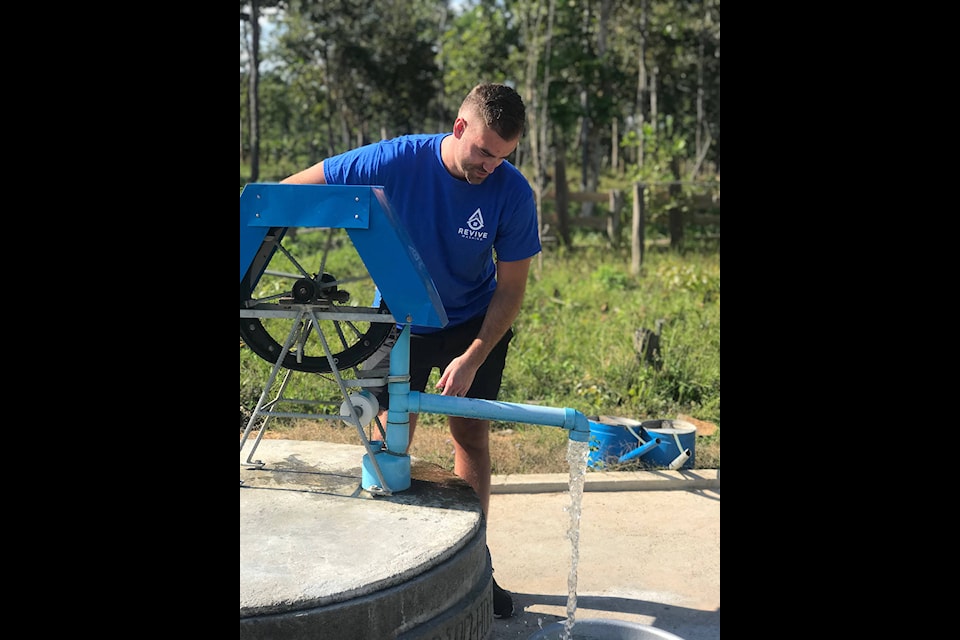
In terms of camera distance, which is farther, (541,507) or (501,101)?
(541,507)

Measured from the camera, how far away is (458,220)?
272cm

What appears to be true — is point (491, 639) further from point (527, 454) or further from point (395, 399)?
point (527, 454)

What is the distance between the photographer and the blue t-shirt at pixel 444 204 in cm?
271

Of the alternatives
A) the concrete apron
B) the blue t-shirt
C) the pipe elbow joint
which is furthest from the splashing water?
the blue t-shirt

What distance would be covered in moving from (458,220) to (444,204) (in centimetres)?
6

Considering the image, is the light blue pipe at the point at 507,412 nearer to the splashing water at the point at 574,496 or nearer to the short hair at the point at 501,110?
the splashing water at the point at 574,496

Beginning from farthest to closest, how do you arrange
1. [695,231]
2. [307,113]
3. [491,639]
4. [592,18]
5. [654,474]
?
[307,113] < [592,18] < [695,231] < [654,474] < [491,639]

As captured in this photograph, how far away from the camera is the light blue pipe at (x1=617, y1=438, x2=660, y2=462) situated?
391cm

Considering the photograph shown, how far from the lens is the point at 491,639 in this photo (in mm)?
2732

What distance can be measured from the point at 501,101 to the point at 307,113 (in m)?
21.4

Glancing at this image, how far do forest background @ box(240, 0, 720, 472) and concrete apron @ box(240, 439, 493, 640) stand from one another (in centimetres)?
163

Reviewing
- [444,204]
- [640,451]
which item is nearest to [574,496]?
[444,204]

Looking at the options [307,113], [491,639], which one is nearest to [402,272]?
[491,639]
